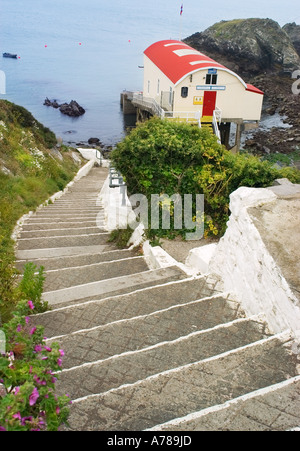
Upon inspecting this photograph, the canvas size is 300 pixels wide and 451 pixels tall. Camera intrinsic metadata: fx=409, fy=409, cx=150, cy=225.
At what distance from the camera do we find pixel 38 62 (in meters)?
75.6

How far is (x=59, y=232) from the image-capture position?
11133 mm

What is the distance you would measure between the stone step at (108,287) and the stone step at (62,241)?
3.28m

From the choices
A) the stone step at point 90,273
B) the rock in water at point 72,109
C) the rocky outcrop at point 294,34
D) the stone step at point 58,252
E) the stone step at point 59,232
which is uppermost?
the rocky outcrop at point 294,34

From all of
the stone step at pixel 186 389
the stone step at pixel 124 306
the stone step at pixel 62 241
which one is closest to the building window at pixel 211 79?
the stone step at pixel 62 241

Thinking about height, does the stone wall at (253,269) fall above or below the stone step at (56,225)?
above

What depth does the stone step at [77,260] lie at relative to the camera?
870cm

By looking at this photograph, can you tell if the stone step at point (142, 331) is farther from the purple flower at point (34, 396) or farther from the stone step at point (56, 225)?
the stone step at point (56, 225)

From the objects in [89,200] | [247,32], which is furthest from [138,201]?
[247,32]

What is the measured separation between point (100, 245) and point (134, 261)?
6.12ft

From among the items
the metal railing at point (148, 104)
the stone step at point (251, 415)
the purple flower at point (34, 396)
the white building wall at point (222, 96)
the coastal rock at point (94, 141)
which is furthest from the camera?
the coastal rock at point (94, 141)

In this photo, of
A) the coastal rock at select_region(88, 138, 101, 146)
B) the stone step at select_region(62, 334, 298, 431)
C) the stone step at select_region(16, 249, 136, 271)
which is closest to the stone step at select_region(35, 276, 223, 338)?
the stone step at select_region(62, 334, 298, 431)

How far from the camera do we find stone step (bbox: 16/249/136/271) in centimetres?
870

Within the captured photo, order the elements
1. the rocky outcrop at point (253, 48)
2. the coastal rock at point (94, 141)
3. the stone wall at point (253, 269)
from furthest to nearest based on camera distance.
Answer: the rocky outcrop at point (253, 48) → the coastal rock at point (94, 141) → the stone wall at point (253, 269)

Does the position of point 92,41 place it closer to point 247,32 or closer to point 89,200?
point 247,32
